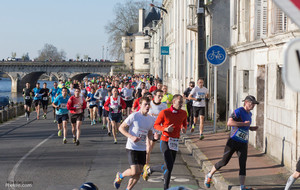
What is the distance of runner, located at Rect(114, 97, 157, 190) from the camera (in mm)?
7707

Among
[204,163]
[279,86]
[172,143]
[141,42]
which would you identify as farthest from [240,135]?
[141,42]

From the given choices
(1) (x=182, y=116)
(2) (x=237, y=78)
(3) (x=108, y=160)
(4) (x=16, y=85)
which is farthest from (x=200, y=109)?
(4) (x=16, y=85)

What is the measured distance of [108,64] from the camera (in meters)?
112

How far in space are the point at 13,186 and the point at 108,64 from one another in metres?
104

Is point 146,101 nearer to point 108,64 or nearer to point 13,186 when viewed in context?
point 13,186

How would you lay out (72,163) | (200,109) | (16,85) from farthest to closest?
1. (16,85)
2. (200,109)
3. (72,163)

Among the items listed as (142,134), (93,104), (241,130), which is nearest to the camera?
(142,134)

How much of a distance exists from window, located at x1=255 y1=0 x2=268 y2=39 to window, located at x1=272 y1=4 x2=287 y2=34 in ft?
5.55

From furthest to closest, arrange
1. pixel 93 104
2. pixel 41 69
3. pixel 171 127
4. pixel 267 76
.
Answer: pixel 41 69
pixel 93 104
pixel 267 76
pixel 171 127

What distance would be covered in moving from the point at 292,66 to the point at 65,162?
9.01 metres

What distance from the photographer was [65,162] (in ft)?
36.9

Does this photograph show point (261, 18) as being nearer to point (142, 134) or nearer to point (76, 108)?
point (76, 108)

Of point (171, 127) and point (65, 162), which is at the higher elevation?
point (171, 127)

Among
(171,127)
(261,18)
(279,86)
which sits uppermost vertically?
(261,18)
